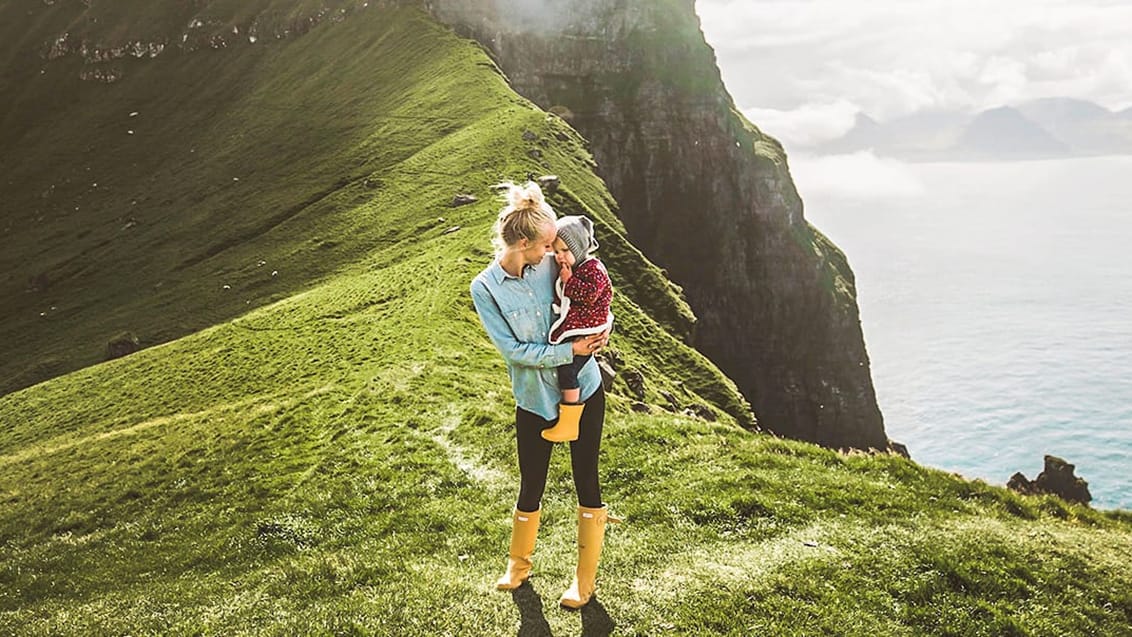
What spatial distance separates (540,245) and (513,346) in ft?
4.76

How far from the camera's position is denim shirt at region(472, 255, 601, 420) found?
965 cm

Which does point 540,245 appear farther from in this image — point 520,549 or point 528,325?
point 520,549

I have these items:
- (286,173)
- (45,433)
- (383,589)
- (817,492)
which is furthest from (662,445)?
(286,173)

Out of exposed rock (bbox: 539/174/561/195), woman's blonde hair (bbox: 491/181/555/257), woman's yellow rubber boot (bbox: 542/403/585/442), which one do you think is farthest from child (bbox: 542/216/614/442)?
exposed rock (bbox: 539/174/561/195)

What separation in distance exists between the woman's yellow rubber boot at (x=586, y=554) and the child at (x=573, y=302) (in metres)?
1.59

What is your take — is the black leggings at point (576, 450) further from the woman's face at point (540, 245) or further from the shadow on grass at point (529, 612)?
the woman's face at point (540, 245)

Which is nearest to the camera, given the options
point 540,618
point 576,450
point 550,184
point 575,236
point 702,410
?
point 575,236

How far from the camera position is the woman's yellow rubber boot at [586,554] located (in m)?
10.5

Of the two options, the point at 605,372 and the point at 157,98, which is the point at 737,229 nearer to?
the point at 605,372

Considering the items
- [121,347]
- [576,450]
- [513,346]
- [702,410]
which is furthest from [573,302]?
Answer: [121,347]

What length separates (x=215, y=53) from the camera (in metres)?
165

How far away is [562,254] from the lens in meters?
9.66

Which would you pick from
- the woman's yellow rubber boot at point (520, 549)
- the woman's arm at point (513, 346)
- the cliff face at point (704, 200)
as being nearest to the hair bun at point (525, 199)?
the woman's arm at point (513, 346)

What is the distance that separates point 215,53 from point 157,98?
56.6 feet
